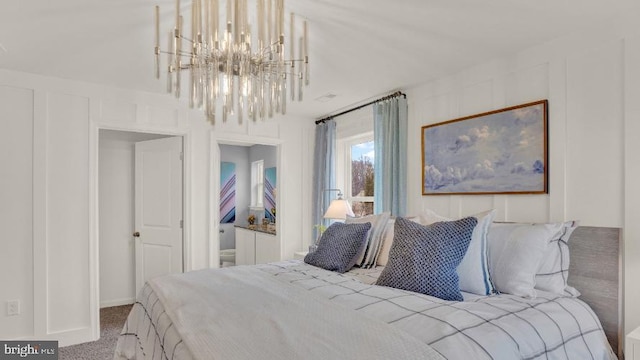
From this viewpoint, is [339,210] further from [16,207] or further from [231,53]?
[16,207]

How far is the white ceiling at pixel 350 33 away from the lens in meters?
2.09

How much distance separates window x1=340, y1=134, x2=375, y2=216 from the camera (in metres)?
4.30

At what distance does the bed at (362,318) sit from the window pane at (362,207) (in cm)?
182

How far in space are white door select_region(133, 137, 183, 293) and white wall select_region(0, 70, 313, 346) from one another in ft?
1.56

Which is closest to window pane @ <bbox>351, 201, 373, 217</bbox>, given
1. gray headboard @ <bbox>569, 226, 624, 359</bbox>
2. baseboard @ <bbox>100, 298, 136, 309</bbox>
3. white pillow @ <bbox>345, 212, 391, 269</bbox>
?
white pillow @ <bbox>345, 212, 391, 269</bbox>

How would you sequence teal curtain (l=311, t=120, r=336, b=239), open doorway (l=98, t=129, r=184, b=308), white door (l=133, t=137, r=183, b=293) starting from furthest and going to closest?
teal curtain (l=311, t=120, r=336, b=239), open doorway (l=98, t=129, r=184, b=308), white door (l=133, t=137, r=183, b=293)

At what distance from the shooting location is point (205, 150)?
4.13 meters

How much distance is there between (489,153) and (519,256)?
0.95 m

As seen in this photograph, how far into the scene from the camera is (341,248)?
2.75 meters

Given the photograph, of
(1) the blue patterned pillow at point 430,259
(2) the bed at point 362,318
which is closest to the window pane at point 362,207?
(2) the bed at point 362,318

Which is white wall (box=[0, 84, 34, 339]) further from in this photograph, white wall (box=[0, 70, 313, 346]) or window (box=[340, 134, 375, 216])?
window (box=[340, 134, 375, 216])

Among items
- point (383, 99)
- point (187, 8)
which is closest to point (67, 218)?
point (187, 8)

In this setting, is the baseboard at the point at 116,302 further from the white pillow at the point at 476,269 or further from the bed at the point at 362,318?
the white pillow at the point at 476,269

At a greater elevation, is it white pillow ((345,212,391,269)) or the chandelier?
the chandelier
